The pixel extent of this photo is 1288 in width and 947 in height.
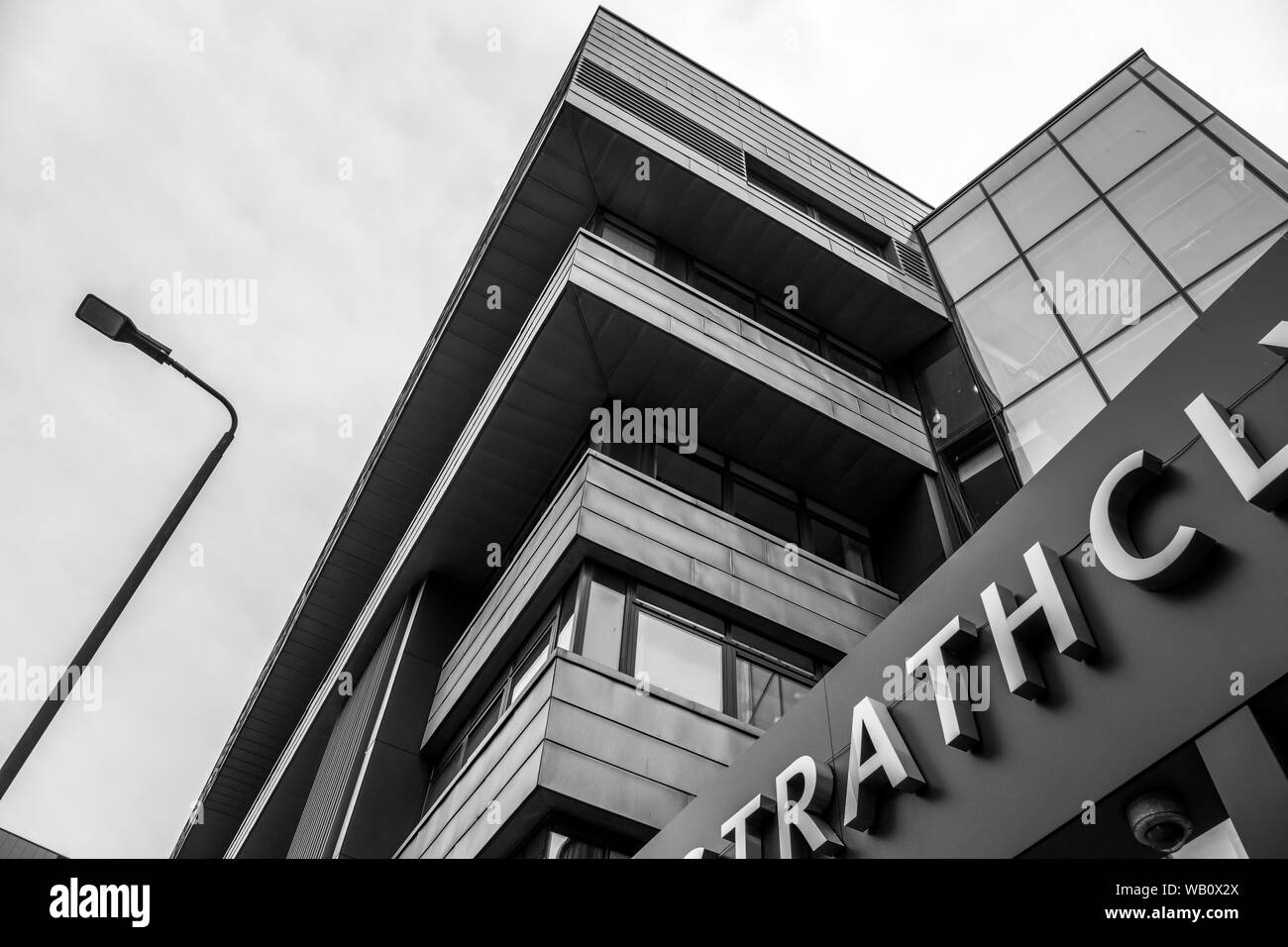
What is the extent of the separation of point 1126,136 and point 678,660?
10.5 m

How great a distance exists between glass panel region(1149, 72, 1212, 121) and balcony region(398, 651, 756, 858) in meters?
11.1

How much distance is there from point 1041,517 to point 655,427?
450 inches

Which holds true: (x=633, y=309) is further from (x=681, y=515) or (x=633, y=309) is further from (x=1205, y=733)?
(x=1205, y=733)

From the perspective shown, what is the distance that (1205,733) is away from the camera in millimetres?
5398

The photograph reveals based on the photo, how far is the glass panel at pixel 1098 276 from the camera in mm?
11422

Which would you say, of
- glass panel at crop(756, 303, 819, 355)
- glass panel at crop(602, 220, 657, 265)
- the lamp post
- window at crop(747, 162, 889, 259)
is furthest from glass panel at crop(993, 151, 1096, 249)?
the lamp post

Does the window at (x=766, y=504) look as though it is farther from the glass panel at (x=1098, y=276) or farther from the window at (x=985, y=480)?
the glass panel at (x=1098, y=276)

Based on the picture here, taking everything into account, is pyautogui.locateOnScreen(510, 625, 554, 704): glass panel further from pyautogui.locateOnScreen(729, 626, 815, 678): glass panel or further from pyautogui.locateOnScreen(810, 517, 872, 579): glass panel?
pyautogui.locateOnScreen(810, 517, 872, 579): glass panel

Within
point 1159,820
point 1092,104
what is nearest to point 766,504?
point 1092,104

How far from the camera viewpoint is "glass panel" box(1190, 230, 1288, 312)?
414 inches

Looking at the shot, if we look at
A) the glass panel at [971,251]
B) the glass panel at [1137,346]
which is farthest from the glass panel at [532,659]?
the glass panel at [1137,346]

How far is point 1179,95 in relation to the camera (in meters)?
13.8

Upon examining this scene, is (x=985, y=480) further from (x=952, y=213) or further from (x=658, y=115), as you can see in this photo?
(x=658, y=115)
